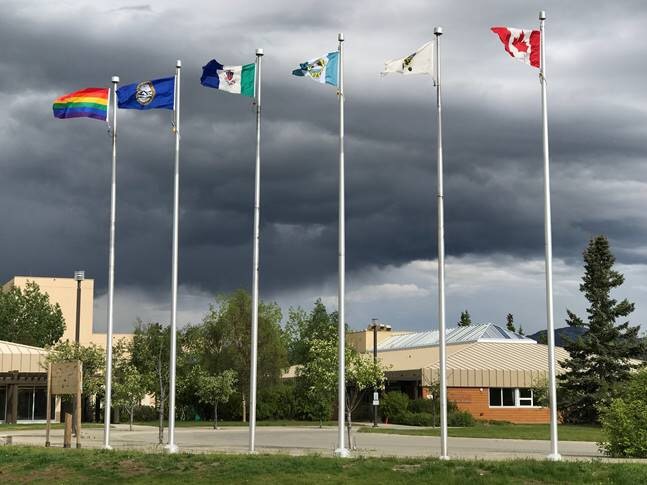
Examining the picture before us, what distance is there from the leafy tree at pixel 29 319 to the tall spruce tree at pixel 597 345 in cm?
4694

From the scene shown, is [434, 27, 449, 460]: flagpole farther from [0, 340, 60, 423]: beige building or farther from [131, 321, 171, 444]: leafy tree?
[0, 340, 60, 423]: beige building

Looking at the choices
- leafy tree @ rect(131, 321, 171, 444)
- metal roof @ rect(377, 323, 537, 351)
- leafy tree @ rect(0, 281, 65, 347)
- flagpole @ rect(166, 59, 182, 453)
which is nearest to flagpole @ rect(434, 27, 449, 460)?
flagpole @ rect(166, 59, 182, 453)

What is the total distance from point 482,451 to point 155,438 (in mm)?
16028

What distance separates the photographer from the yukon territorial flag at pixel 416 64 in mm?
25062

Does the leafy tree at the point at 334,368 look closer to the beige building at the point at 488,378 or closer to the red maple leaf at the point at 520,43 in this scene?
the red maple leaf at the point at 520,43

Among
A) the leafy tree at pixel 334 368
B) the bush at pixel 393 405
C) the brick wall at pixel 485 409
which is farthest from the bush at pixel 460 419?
the leafy tree at pixel 334 368

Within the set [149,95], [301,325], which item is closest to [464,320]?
[301,325]

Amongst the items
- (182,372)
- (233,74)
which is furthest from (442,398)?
(182,372)

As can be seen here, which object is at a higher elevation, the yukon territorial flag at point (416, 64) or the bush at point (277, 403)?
the yukon territorial flag at point (416, 64)

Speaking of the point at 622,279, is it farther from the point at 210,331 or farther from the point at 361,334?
the point at 361,334

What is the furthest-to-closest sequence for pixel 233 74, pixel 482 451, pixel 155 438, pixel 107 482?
pixel 155 438 < pixel 482 451 < pixel 233 74 < pixel 107 482

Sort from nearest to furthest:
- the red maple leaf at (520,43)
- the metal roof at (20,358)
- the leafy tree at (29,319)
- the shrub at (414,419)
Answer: the red maple leaf at (520,43) → the shrub at (414,419) → the metal roof at (20,358) → the leafy tree at (29,319)

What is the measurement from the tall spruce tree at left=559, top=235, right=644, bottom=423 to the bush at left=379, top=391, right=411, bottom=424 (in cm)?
1011

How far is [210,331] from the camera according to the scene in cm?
6494
